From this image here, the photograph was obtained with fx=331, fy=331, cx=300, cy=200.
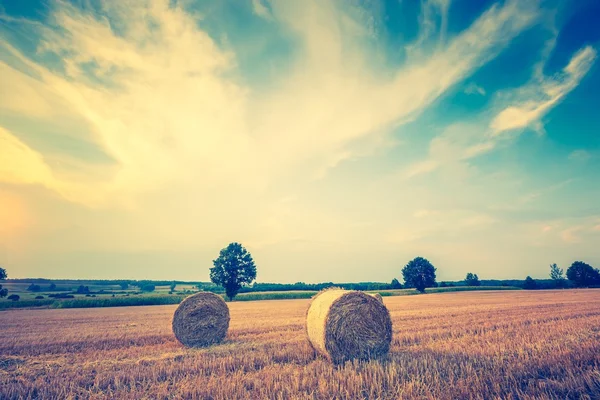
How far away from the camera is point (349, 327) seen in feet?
26.3

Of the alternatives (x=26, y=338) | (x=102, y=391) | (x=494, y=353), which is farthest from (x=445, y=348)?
(x=26, y=338)

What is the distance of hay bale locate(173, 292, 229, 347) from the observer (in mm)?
11094

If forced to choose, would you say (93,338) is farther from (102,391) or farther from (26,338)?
(102,391)

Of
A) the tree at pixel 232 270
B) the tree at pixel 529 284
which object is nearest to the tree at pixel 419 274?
the tree at pixel 529 284

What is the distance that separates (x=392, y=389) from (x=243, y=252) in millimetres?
42465

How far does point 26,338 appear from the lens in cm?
1213

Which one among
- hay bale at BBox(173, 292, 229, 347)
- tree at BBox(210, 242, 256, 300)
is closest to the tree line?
tree at BBox(210, 242, 256, 300)

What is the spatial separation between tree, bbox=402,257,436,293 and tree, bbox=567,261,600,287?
33.5 metres

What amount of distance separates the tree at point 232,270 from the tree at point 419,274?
107 feet

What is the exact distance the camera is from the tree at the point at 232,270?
4375 cm

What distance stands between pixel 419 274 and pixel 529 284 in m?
31.3

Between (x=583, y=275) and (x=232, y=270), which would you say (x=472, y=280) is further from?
(x=232, y=270)

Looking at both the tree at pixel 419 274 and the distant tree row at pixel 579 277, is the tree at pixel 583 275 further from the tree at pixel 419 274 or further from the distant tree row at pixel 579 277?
the tree at pixel 419 274

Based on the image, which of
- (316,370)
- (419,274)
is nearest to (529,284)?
(419,274)
